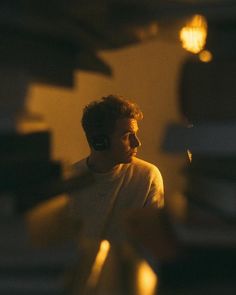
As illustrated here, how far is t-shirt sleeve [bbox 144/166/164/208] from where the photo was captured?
1277 millimetres

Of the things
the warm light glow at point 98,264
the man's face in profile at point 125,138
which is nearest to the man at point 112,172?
the man's face in profile at point 125,138


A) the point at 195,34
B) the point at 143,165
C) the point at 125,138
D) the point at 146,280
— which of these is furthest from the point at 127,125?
the point at 146,280

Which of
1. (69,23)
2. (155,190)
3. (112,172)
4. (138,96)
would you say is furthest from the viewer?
A: (112,172)

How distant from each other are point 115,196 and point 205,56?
0.72 metres

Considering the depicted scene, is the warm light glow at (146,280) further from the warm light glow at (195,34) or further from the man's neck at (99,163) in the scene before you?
the man's neck at (99,163)

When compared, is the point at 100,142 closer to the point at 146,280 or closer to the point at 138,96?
the point at 138,96

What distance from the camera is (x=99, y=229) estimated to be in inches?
52.2

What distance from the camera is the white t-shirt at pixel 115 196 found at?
1275 mm

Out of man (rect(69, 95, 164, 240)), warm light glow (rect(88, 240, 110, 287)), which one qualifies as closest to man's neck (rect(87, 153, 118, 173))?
man (rect(69, 95, 164, 240))

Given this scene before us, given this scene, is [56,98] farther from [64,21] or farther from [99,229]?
[99,229]

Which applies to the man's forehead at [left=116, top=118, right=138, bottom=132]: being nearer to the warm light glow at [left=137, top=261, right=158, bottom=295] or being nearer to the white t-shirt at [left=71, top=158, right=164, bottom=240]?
the white t-shirt at [left=71, top=158, right=164, bottom=240]

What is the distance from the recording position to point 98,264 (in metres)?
0.88

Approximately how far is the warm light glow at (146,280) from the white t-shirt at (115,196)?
334 mm

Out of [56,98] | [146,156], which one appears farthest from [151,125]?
[56,98]
